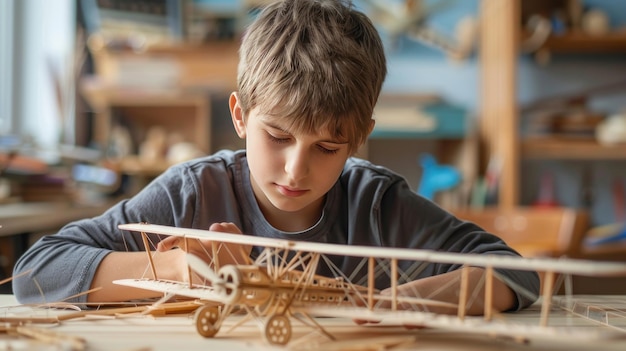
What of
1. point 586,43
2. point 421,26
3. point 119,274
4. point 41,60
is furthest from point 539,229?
point 41,60

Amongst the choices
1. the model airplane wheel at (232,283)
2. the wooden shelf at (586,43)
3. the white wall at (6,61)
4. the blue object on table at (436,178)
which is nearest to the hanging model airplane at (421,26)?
the wooden shelf at (586,43)

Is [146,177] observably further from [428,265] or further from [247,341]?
[247,341]

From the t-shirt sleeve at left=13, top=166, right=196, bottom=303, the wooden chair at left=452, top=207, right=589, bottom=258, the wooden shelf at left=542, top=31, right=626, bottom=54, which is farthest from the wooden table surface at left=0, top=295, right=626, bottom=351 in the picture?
the wooden shelf at left=542, top=31, right=626, bottom=54

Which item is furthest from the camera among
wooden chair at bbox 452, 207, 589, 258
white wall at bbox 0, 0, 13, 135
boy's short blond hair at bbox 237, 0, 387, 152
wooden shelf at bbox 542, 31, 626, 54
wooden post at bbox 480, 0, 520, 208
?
white wall at bbox 0, 0, 13, 135

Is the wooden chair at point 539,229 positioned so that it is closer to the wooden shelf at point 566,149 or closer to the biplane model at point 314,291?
the wooden shelf at point 566,149

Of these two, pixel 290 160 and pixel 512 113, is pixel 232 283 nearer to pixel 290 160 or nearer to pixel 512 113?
pixel 290 160

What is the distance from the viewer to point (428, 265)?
1357mm

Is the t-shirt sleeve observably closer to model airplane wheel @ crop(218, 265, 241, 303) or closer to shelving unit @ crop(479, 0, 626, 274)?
model airplane wheel @ crop(218, 265, 241, 303)

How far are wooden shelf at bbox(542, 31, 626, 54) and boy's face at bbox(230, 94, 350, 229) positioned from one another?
9.79 feet

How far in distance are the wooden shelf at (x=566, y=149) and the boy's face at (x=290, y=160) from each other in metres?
2.70

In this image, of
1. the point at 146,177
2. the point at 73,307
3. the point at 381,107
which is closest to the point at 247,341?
the point at 73,307

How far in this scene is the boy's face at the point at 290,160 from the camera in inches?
41.1

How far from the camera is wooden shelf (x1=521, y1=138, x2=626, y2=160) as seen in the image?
3629 millimetres

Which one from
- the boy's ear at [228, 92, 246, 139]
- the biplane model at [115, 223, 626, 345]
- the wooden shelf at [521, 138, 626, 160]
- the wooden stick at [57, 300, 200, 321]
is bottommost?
the wooden stick at [57, 300, 200, 321]
